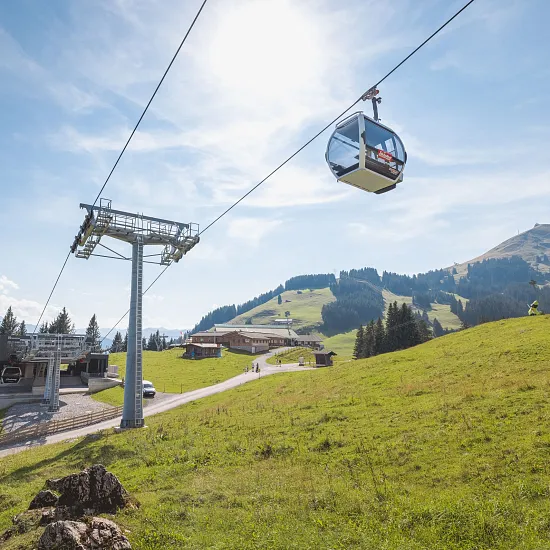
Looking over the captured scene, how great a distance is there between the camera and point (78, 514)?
38.5ft

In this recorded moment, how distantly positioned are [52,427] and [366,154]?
3691 cm

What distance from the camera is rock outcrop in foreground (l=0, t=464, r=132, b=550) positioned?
9.53m

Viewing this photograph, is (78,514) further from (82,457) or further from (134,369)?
(134,369)

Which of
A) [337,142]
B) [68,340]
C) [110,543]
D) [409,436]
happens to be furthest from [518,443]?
[68,340]

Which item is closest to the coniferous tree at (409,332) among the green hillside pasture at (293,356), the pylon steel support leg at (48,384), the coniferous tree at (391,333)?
the coniferous tree at (391,333)

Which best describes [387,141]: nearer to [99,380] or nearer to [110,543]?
[110,543]

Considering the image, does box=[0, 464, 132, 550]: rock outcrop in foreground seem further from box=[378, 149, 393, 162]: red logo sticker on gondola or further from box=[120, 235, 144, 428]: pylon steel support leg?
box=[120, 235, 144, 428]: pylon steel support leg

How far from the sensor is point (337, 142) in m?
13.8

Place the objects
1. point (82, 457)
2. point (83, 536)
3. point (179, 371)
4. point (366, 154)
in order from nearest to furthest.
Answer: point (83, 536), point (366, 154), point (82, 457), point (179, 371)

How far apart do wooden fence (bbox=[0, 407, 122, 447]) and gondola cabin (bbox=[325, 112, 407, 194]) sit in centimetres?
3454

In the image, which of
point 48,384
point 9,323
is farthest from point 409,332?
point 9,323

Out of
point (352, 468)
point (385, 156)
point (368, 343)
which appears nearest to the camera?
point (385, 156)

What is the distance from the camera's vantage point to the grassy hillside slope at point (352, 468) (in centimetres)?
1016

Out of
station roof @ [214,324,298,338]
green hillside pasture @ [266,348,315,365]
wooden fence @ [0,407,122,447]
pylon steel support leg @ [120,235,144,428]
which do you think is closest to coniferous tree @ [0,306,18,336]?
station roof @ [214,324,298,338]
